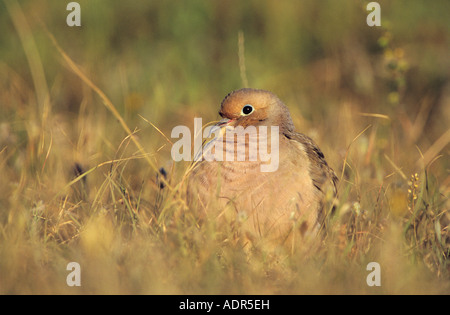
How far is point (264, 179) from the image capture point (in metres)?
4.11

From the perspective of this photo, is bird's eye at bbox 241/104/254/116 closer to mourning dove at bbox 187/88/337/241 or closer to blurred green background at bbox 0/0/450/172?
mourning dove at bbox 187/88/337/241

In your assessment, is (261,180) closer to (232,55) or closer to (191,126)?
(191,126)

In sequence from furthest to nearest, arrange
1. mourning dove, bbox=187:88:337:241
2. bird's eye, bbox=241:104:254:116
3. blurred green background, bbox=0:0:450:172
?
blurred green background, bbox=0:0:450:172
bird's eye, bbox=241:104:254:116
mourning dove, bbox=187:88:337:241

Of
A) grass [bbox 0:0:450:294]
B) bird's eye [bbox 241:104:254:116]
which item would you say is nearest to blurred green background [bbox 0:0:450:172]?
grass [bbox 0:0:450:294]

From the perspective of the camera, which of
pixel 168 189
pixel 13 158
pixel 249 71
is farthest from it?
pixel 249 71

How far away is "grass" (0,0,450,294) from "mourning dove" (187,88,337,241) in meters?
0.15

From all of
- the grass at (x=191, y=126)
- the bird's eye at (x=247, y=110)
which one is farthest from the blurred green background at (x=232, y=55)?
the bird's eye at (x=247, y=110)

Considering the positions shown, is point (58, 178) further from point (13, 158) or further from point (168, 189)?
point (168, 189)

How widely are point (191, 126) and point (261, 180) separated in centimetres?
268

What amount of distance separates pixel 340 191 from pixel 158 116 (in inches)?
101

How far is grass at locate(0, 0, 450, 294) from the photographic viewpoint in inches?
135
